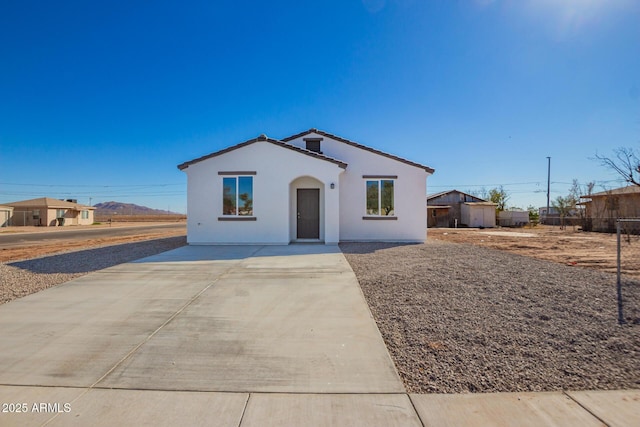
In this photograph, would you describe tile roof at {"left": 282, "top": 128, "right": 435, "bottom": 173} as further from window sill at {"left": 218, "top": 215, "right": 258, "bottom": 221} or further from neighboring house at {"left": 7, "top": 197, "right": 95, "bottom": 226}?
neighboring house at {"left": 7, "top": 197, "right": 95, "bottom": 226}

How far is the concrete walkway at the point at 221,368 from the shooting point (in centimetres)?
246

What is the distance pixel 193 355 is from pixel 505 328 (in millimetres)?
3784

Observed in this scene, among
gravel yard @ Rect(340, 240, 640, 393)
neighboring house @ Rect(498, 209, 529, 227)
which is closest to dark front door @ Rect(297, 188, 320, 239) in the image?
gravel yard @ Rect(340, 240, 640, 393)

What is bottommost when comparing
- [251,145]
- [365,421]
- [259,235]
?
[365,421]

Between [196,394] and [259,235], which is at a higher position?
[259,235]

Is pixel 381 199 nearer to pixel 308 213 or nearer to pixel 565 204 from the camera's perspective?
pixel 308 213

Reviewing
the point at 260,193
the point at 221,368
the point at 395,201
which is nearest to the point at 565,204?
the point at 395,201

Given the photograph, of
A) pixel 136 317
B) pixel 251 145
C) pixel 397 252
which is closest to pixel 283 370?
pixel 136 317

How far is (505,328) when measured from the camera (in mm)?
4008

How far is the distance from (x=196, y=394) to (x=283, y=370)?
810 millimetres

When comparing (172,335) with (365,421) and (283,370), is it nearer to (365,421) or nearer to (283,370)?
(283,370)

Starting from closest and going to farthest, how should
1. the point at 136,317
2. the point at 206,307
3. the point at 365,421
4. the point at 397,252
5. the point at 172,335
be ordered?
the point at 365,421, the point at 172,335, the point at 136,317, the point at 206,307, the point at 397,252

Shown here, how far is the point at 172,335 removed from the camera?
392 cm

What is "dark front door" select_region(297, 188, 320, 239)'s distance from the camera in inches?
525
